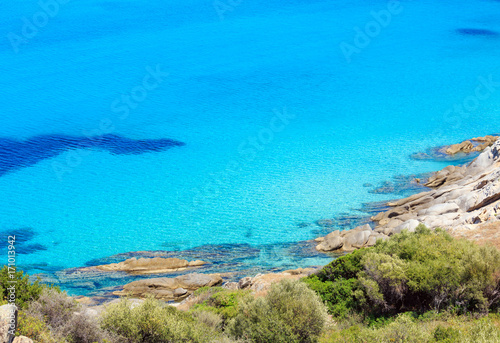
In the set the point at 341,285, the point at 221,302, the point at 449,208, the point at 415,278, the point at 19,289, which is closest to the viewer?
the point at 19,289

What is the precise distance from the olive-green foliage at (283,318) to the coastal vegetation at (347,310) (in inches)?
0.8

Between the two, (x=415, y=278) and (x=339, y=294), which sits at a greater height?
(x=415, y=278)

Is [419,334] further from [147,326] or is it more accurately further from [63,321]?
[63,321]

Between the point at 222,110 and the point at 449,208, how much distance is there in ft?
53.0

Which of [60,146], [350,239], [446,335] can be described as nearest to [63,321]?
[446,335]

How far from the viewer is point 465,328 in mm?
8930

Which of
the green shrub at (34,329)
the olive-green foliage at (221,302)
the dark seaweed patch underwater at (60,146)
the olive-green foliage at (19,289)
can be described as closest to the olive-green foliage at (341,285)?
the olive-green foliage at (221,302)

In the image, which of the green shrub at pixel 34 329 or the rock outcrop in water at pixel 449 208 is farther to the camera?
the rock outcrop in water at pixel 449 208

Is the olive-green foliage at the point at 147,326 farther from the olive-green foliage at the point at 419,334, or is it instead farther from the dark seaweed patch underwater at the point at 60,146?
the dark seaweed patch underwater at the point at 60,146

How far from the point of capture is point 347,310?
11.2 m

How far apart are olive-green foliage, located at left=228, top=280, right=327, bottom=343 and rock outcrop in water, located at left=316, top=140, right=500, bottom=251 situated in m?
5.96

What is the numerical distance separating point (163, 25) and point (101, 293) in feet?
99.9

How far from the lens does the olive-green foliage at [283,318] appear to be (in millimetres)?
9484

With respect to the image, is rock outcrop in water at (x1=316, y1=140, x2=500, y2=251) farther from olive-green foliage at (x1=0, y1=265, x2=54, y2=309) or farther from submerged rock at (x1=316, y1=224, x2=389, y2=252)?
olive-green foliage at (x1=0, y1=265, x2=54, y2=309)
